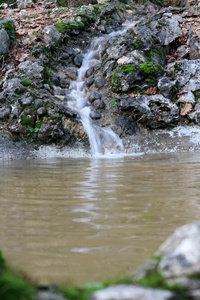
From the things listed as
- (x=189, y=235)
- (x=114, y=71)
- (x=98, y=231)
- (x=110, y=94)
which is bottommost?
(x=98, y=231)

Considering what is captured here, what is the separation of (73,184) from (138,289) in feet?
9.27

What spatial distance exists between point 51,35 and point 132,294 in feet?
37.4

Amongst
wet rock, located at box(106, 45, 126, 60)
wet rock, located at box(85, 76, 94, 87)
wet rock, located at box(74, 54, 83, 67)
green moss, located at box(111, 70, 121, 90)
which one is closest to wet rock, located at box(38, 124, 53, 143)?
green moss, located at box(111, 70, 121, 90)

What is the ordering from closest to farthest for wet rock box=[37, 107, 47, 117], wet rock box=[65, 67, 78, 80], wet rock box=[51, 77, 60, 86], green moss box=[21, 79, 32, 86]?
wet rock box=[37, 107, 47, 117]
green moss box=[21, 79, 32, 86]
wet rock box=[51, 77, 60, 86]
wet rock box=[65, 67, 78, 80]

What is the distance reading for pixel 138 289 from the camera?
1.03 meters

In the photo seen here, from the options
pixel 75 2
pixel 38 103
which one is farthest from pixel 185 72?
pixel 75 2

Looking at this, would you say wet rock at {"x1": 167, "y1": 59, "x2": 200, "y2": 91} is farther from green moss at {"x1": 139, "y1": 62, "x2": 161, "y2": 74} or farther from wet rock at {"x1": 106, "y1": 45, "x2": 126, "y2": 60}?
wet rock at {"x1": 106, "y1": 45, "x2": 126, "y2": 60}

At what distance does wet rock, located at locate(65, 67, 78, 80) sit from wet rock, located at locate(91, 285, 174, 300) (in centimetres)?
1014

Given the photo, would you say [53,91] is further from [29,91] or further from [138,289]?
[138,289]

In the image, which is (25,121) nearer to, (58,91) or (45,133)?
(45,133)

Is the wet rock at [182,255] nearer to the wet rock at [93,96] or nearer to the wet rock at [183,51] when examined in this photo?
the wet rock at [93,96]

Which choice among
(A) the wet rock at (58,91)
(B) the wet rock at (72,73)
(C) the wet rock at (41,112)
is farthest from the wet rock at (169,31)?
(C) the wet rock at (41,112)

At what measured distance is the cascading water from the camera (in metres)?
8.38

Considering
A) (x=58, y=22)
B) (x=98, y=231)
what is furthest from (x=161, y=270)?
(x=58, y=22)
